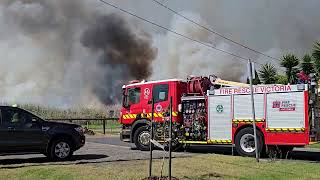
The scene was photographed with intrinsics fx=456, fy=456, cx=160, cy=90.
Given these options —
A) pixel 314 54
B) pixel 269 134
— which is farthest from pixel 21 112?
pixel 314 54

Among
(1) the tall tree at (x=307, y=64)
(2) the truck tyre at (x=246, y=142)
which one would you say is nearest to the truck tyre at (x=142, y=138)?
(2) the truck tyre at (x=246, y=142)

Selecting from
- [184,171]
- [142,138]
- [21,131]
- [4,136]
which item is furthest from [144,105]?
[184,171]

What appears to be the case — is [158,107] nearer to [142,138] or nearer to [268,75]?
[142,138]

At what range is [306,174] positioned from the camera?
32.0 feet

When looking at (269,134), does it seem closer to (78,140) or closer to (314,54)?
(78,140)

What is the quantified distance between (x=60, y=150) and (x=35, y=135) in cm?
86

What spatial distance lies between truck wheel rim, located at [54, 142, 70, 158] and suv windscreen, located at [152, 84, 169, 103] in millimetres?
4808

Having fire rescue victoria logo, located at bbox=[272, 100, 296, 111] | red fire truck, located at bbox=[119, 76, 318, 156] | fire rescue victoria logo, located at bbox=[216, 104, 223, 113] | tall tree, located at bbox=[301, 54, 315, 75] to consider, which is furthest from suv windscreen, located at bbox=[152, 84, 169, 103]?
tall tree, located at bbox=[301, 54, 315, 75]

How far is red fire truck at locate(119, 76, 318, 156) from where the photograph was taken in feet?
44.0

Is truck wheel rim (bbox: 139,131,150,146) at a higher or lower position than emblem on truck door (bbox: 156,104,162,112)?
lower

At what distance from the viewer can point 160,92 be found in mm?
16562

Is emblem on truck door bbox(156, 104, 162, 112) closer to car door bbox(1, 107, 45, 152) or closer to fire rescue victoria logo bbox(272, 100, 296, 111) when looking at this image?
fire rescue victoria logo bbox(272, 100, 296, 111)

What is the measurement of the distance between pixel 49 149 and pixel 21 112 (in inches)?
49.1

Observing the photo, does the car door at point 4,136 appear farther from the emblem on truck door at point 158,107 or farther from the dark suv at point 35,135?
the emblem on truck door at point 158,107
